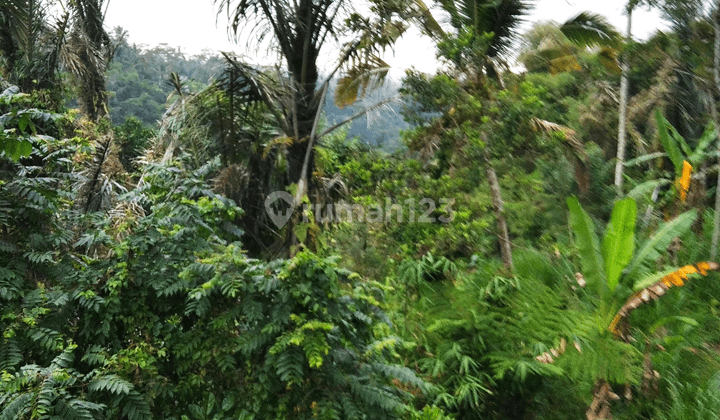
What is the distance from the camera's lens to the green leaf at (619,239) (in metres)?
4.05

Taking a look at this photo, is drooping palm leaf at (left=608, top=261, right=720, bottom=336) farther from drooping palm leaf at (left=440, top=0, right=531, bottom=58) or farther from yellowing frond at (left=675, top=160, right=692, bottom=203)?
drooping palm leaf at (left=440, top=0, right=531, bottom=58)

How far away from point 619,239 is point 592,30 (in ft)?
13.0

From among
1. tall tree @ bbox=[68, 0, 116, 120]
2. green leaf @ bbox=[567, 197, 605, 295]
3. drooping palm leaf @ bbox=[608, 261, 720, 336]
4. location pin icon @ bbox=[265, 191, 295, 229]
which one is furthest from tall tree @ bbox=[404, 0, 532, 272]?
tall tree @ bbox=[68, 0, 116, 120]

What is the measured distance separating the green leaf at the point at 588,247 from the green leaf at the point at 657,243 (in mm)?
345

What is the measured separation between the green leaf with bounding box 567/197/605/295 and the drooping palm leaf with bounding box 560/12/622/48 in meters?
3.83

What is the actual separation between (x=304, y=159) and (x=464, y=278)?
3290 millimetres

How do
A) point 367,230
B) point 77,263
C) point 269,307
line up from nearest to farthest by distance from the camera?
1. point 269,307
2. point 77,263
3. point 367,230

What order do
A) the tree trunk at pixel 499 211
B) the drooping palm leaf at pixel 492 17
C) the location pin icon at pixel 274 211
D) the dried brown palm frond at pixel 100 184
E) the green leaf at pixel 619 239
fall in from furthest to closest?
the location pin icon at pixel 274 211 → the drooping palm leaf at pixel 492 17 → the tree trunk at pixel 499 211 → the dried brown palm frond at pixel 100 184 → the green leaf at pixel 619 239

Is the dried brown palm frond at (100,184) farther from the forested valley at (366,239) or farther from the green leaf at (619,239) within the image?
the green leaf at (619,239)

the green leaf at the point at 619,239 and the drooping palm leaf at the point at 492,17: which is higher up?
the drooping palm leaf at the point at 492,17

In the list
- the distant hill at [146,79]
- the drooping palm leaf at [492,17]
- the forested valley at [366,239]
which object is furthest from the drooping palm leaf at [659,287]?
the distant hill at [146,79]

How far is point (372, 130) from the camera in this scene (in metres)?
7.37

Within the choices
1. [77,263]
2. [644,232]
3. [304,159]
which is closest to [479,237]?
[644,232]

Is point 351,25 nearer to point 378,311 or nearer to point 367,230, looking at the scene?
point 367,230
